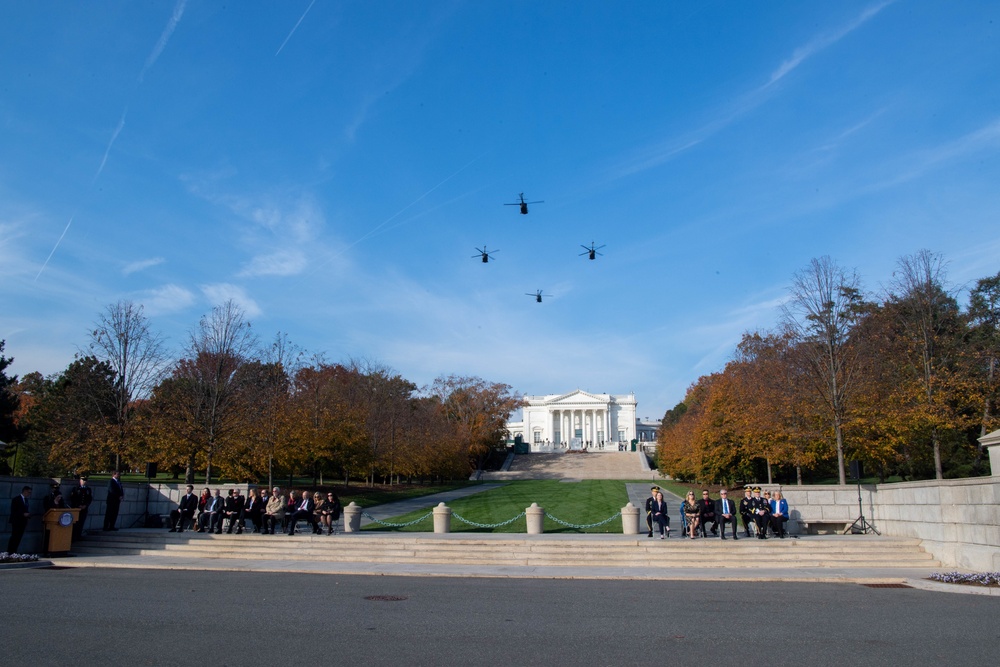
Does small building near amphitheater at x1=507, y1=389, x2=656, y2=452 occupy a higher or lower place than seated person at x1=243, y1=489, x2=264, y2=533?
higher

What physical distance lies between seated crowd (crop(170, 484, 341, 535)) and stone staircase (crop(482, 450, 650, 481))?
53.3 m

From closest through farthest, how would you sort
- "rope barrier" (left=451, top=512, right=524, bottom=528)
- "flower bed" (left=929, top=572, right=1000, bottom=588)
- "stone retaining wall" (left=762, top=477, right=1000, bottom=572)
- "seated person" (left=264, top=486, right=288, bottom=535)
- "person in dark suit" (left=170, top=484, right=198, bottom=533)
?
"flower bed" (left=929, top=572, right=1000, bottom=588), "stone retaining wall" (left=762, top=477, right=1000, bottom=572), "seated person" (left=264, top=486, right=288, bottom=535), "person in dark suit" (left=170, top=484, right=198, bottom=533), "rope barrier" (left=451, top=512, right=524, bottom=528)

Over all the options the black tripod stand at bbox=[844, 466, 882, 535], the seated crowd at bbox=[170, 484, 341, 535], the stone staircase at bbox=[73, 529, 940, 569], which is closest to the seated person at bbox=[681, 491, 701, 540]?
the stone staircase at bbox=[73, 529, 940, 569]

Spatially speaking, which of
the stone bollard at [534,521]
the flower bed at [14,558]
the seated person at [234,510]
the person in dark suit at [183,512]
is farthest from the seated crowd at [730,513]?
the flower bed at [14,558]

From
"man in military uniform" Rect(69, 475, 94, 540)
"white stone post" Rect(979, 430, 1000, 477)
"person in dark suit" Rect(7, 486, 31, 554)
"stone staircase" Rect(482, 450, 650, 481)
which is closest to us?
"white stone post" Rect(979, 430, 1000, 477)

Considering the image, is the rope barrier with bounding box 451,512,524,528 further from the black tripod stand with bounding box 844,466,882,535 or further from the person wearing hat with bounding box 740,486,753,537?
the black tripod stand with bounding box 844,466,882,535

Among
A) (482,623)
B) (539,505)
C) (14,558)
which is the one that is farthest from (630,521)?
(14,558)

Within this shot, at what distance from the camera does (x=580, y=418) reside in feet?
447

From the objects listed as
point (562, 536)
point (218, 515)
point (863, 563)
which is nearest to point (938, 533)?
point (863, 563)

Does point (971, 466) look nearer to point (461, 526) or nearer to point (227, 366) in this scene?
point (461, 526)

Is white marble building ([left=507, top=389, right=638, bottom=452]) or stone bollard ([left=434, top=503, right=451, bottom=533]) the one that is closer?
stone bollard ([left=434, top=503, right=451, bottom=533])

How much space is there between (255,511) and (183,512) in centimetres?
239

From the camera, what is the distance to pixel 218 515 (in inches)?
904

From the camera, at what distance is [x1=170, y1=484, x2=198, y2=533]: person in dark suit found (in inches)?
908
